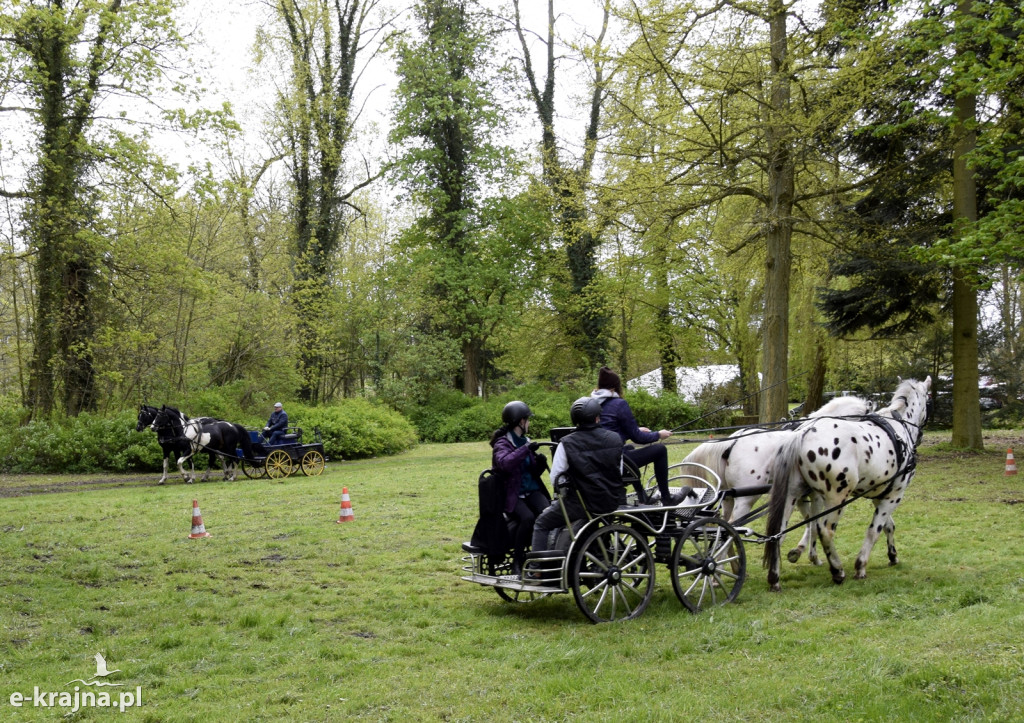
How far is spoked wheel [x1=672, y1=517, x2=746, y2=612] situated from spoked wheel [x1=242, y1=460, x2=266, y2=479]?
13.4 meters

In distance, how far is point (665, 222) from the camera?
1591 cm

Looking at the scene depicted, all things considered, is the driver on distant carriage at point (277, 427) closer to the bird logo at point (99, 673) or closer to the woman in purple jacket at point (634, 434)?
the woman in purple jacket at point (634, 434)

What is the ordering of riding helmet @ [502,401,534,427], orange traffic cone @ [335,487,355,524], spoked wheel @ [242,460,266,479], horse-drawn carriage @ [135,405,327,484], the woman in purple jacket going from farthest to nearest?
spoked wheel @ [242,460,266,479] < horse-drawn carriage @ [135,405,327,484] < orange traffic cone @ [335,487,355,524] < the woman in purple jacket < riding helmet @ [502,401,534,427]

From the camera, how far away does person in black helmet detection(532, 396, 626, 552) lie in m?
6.23

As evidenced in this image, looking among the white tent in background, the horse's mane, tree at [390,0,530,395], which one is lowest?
the horse's mane

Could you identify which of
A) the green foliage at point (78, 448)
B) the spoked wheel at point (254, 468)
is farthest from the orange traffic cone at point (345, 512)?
the green foliage at point (78, 448)

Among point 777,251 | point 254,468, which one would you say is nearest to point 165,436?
point 254,468

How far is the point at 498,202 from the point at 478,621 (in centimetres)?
2657

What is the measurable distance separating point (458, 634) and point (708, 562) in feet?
6.82

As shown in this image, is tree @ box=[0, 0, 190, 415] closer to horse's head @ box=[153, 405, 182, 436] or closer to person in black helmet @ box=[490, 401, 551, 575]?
horse's head @ box=[153, 405, 182, 436]

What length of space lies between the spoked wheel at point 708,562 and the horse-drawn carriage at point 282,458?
13291mm

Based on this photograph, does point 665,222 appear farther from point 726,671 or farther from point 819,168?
point 726,671

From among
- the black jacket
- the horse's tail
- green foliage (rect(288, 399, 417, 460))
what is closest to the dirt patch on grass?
green foliage (rect(288, 399, 417, 460))

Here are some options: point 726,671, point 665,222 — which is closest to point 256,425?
point 665,222
